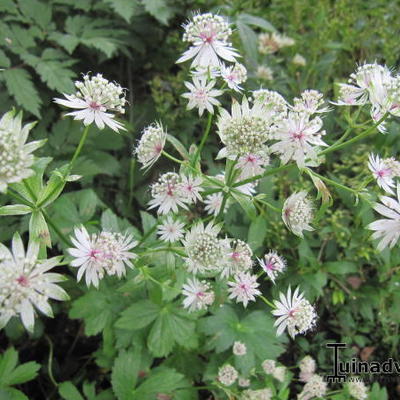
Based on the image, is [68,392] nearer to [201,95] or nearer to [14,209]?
[14,209]

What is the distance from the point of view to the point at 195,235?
4.13 ft

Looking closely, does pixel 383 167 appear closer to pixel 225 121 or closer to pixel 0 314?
pixel 225 121

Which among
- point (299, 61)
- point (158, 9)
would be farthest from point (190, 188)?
point (299, 61)

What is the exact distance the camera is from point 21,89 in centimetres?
190

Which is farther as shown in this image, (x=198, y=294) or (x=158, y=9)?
(x=158, y=9)

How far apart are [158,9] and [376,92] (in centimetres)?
135

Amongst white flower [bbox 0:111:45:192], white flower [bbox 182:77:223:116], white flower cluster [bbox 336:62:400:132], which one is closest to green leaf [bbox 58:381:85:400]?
white flower [bbox 0:111:45:192]

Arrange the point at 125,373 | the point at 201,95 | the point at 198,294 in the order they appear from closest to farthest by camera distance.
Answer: the point at 201,95, the point at 198,294, the point at 125,373

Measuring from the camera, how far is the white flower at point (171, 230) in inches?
52.5

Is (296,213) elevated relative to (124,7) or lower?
lower

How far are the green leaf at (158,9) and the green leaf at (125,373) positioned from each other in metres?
1.49

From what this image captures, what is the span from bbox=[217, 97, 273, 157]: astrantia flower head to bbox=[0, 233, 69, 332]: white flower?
1.69ft

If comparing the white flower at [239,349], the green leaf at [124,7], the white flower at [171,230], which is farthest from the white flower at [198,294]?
the green leaf at [124,7]

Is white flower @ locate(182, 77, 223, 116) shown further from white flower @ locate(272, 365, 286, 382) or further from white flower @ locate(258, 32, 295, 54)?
white flower @ locate(258, 32, 295, 54)
